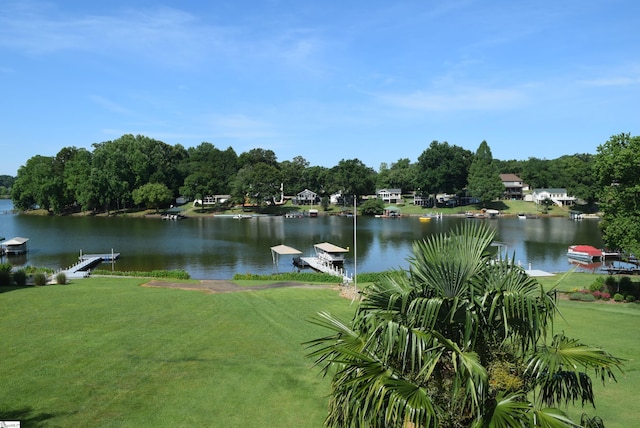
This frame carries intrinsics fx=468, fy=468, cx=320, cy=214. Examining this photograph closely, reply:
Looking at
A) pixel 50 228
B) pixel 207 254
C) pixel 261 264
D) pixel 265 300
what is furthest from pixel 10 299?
pixel 50 228

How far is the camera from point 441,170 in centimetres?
12631

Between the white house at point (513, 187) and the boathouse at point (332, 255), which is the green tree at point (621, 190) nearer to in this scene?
the boathouse at point (332, 255)

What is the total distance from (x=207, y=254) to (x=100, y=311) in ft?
126

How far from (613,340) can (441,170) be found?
111 meters

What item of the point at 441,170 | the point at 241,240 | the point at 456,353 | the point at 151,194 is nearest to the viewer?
the point at 456,353

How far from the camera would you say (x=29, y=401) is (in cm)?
1223

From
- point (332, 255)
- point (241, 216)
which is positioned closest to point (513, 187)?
point (241, 216)

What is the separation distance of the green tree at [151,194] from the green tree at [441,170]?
225 feet

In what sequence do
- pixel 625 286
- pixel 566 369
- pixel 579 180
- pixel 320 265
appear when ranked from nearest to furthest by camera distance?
pixel 566 369, pixel 625 286, pixel 320 265, pixel 579 180

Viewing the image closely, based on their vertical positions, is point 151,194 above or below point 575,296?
above

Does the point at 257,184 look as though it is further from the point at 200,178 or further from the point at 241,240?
the point at 241,240

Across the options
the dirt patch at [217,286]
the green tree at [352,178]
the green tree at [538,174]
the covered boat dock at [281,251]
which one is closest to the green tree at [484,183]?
the green tree at [538,174]

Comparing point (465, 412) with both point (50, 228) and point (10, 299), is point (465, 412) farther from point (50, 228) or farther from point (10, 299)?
point (50, 228)

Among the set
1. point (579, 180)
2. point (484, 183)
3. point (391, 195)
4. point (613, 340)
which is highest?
point (579, 180)
